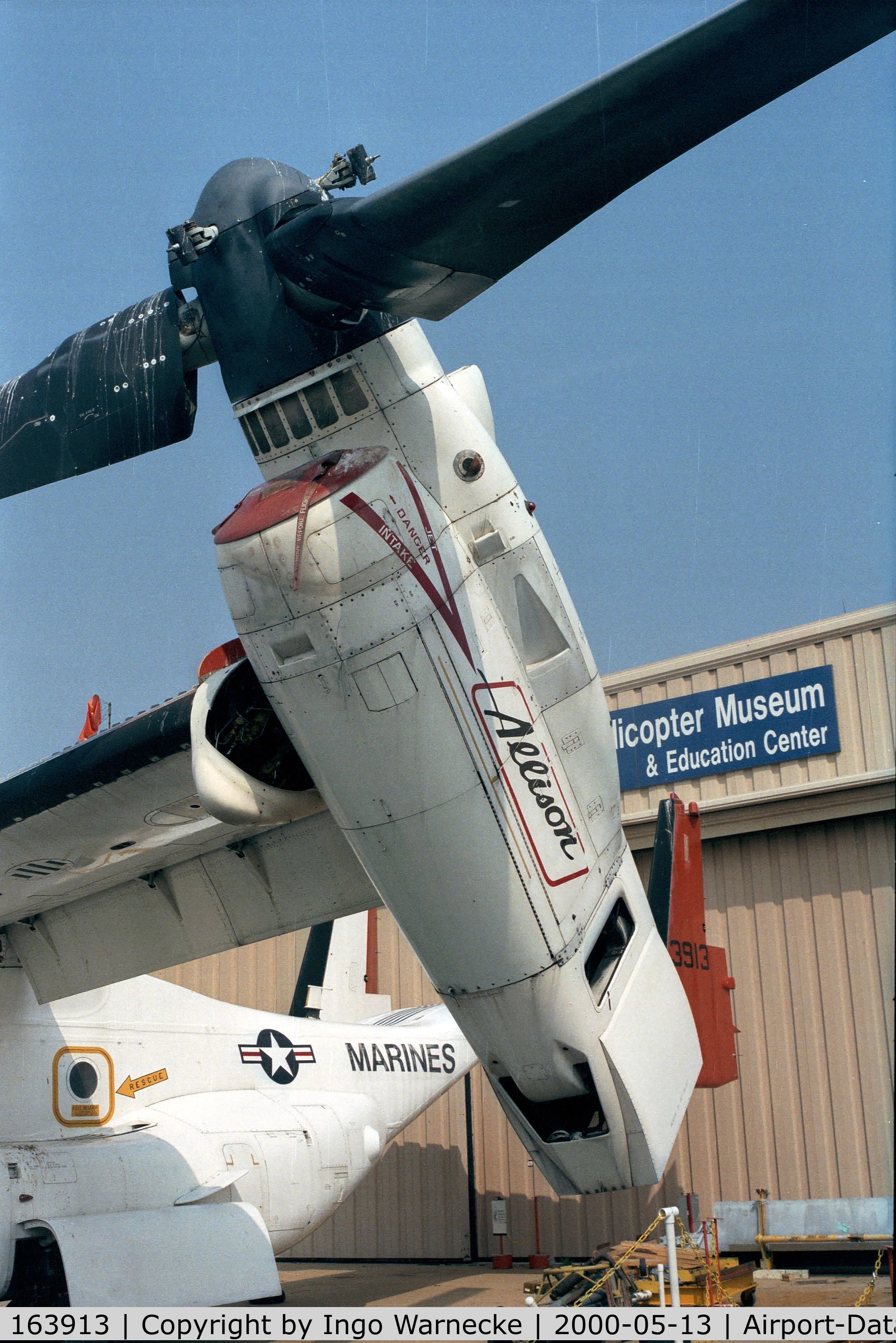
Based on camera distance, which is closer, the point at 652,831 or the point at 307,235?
the point at 307,235

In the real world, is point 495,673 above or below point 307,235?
below

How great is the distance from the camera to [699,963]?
419 inches

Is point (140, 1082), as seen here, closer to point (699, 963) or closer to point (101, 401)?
point (699, 963)

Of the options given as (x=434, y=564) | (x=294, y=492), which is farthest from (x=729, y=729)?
(x=294, y=492)

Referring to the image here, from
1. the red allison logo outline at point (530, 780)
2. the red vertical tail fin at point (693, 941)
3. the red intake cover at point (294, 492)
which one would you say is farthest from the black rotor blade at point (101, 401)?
the red vertical tail fin at point (693, 941)

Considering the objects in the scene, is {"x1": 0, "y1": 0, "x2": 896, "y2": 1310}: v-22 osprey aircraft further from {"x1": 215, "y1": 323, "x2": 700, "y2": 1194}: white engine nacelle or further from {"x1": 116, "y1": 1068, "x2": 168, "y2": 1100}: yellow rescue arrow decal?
{"x1": 116, "y1": 1068, "x2": 168, "y2": 1100}: yellow rescue arrow decal

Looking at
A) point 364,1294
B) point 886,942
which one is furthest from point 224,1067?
point 886,942

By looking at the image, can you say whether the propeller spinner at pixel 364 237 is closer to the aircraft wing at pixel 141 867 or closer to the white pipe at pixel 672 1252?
the aircraft wing at pixel 141 867

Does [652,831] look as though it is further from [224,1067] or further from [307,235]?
[307,235]

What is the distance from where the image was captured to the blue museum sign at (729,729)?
50.4ft

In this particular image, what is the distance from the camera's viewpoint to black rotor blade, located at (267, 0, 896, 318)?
5.20 metres

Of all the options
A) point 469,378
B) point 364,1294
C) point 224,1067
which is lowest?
point 364,1294

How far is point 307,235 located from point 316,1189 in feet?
31.5

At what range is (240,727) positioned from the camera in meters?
7.36
